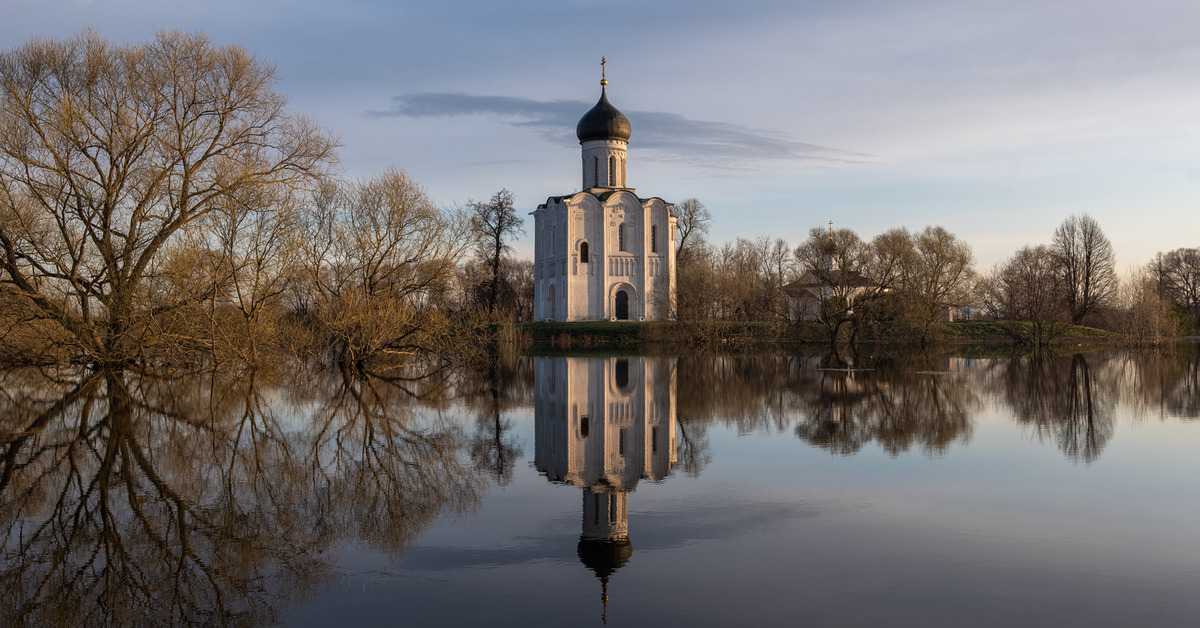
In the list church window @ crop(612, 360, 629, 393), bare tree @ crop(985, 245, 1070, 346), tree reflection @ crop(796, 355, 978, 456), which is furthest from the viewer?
bare tree @ crop(985, 245, 1070, 346)

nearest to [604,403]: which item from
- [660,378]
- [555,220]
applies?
[660,378]

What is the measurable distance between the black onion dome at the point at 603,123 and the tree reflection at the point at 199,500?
36.3m

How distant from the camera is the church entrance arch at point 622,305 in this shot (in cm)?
4884

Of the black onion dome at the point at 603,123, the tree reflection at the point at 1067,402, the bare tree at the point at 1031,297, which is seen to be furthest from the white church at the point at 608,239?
the tree reflection at the point at 1067,402

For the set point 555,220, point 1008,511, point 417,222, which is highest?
point 555,220

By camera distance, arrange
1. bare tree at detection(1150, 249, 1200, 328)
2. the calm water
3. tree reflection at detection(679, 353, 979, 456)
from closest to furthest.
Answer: the calm water, tree reflection at detection(679, 353, 979, 456), bare tree at detection(1150, 249, 1200, 328)

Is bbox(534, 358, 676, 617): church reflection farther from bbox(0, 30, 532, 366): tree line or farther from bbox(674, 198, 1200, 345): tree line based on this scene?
bbox(674, 198, 1200, 345): tree line

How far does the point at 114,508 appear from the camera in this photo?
21.0ft

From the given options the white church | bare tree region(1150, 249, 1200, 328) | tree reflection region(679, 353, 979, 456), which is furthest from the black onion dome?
bare tree region(1150, 249, 1200, 328)

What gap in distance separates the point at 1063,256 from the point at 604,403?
1900 inches

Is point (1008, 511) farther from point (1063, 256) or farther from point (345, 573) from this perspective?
point (1063, 256)

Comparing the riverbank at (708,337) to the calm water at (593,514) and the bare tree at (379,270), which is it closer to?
the bare tree at (379,270)

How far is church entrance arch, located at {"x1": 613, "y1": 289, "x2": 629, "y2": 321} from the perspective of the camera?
48844 millimetres

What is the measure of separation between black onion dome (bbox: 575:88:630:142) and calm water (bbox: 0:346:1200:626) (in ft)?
116
